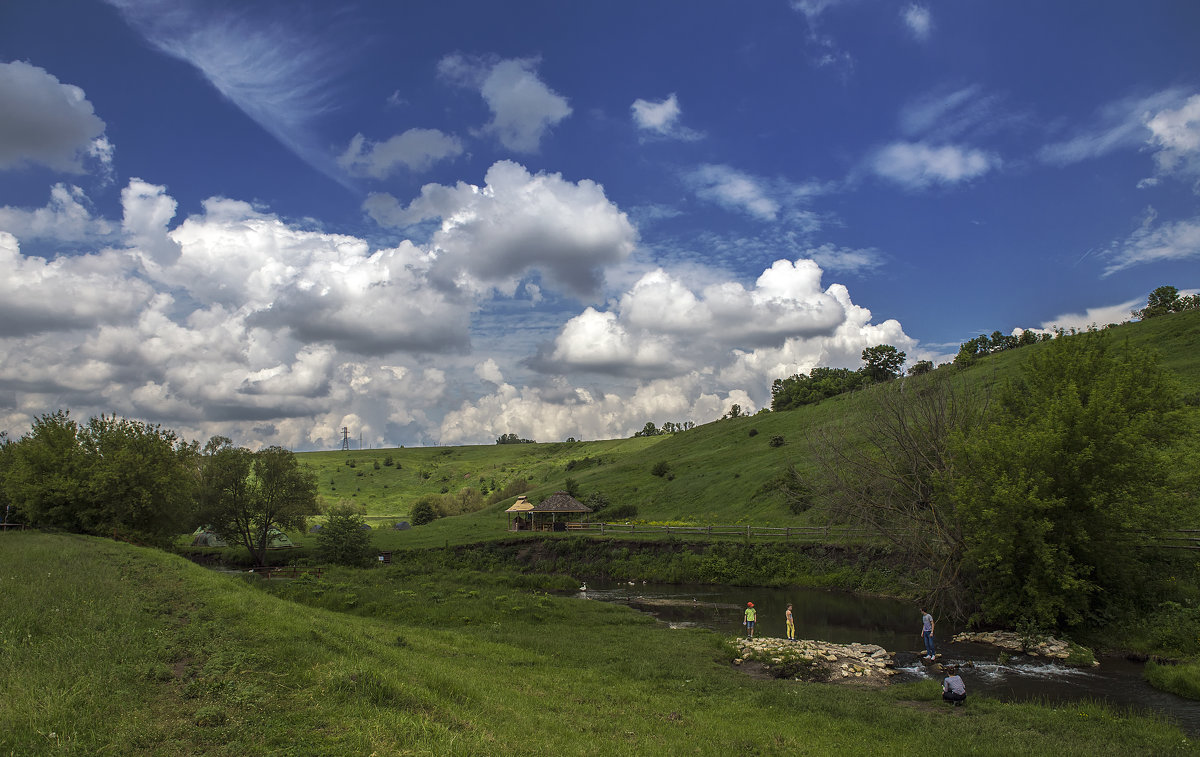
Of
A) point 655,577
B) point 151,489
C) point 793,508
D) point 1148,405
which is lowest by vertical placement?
point 655,577

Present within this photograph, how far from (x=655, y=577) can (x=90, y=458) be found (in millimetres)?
48864

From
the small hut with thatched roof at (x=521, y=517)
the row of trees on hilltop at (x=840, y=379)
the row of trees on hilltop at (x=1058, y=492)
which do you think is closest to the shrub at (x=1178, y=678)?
the row of trees on hilltop at (x=1058, y=492)

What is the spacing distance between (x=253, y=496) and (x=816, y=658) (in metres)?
56.1

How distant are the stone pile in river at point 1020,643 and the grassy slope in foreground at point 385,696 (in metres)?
8.51

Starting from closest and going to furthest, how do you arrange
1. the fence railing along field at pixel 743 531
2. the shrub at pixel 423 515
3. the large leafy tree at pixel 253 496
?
the fence railing along field at pixel 743 531 → the large leafy tree at pixel 253 496 → the shrub at pixel 423 515

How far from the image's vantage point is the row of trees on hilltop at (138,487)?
1900 inches

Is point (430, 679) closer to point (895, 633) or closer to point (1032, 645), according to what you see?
point (895, 633)

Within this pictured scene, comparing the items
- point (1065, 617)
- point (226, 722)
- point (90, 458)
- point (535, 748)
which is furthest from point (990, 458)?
point (90, 458)

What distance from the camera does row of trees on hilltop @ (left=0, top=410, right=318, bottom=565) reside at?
48.2 metres

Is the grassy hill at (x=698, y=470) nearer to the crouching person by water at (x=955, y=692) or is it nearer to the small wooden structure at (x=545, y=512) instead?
the small wooden structure at (x=545, y=512)

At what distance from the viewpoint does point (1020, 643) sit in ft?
80.2

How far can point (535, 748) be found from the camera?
388 inches

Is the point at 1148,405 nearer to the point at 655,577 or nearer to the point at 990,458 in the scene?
the point at 990,458

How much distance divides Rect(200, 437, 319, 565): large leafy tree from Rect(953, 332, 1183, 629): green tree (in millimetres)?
57678
